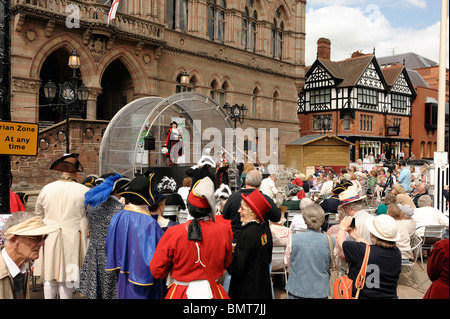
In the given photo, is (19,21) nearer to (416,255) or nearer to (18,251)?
(18,251)

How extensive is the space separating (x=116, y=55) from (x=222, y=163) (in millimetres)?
8440

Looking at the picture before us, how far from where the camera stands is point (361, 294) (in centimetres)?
359

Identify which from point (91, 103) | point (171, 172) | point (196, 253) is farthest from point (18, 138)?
point (91, 103)

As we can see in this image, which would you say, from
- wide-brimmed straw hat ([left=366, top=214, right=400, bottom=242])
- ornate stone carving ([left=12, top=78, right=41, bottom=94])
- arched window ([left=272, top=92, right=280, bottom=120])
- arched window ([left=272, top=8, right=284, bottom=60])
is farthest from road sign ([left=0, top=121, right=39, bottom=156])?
arched window ([left=272, top=8, right=284, bottom=60])

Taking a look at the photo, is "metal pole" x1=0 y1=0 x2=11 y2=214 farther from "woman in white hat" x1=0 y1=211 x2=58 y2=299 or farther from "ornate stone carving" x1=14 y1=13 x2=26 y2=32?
"ornate stone carving" x1=14 y1=13 x2=26 y2=32

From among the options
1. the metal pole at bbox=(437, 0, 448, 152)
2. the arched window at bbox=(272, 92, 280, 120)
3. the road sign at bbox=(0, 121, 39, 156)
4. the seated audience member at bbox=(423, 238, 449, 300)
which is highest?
the arched window at bbox=(272, 92, 280, 120)

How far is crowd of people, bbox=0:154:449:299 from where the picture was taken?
10.2 ft

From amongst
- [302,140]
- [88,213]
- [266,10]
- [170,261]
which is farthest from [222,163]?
[266,10]

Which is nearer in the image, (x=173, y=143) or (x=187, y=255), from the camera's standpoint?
(x=187, y=255)

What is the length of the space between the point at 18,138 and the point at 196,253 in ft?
8.40

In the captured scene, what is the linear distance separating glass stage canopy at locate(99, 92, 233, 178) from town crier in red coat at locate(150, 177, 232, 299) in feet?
33.7

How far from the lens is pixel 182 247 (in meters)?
3.11

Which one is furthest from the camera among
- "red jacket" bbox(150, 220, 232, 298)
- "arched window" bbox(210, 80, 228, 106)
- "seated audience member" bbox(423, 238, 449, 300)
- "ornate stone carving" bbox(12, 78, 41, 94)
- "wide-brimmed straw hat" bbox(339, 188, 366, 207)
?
"arched window" bbox(210, 80, 228, 106)

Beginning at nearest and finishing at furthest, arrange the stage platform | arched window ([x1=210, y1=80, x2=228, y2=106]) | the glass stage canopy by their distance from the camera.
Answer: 1. the glass stage canopy
2. the stage platform
3. arched window ([x1=210, y1=80, x2=228, y2=106])
